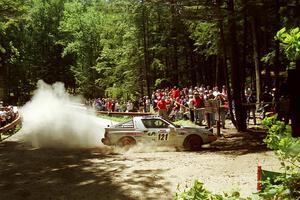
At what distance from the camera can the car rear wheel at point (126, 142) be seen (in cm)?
1758

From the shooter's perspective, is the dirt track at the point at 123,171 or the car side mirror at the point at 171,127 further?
the car side mirror at the point at 171,127

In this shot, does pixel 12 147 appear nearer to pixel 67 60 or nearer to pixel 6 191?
pixel 6 191

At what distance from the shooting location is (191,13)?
1922 centimetres

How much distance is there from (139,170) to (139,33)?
95.6ft

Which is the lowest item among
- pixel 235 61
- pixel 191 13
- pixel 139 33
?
pixel 235 61

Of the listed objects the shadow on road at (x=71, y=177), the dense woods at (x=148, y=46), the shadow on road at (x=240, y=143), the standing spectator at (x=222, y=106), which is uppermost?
the dense woods at (x=148, y=46)

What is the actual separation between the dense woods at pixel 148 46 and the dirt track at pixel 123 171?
3.58m

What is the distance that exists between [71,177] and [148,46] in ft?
98.0

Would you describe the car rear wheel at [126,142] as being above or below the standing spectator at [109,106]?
below

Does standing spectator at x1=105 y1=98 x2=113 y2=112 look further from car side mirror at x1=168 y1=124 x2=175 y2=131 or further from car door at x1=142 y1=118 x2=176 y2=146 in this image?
car side mirror at x1=168 y1=124 x2=175 y2=131

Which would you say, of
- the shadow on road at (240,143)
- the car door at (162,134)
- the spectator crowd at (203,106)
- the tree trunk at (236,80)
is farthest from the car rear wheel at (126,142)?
the tree trunk at (236,80)

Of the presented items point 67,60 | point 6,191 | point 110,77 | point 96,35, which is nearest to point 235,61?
point 6,191

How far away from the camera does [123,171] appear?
13.4m

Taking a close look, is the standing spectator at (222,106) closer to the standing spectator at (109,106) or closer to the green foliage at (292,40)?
the standing spectator at (109,106)
